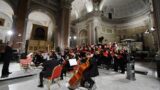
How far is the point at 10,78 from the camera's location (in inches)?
193

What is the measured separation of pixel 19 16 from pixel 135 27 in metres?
19.6

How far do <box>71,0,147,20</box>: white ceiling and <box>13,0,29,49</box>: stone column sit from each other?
10223mm

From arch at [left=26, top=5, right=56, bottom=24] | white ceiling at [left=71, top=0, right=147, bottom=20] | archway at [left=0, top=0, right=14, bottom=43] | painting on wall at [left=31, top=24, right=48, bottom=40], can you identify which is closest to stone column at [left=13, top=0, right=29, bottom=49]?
arch at [left=26, top=5, right=56, bottom=24]

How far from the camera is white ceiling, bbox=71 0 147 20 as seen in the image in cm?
1985

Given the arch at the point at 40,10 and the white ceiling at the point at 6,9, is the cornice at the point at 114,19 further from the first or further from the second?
the white ceiling at the point at 6,9

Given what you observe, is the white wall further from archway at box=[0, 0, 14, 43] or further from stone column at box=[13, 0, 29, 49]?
stone column at box=[13, 0, 29, 49]

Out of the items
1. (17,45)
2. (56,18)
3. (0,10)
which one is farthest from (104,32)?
(0,10)

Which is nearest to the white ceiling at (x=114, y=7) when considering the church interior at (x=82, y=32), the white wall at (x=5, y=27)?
the church interior at (x=82, y=32)

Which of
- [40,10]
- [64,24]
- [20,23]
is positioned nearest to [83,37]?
[64,24]

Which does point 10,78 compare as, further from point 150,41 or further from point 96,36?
point 150,41

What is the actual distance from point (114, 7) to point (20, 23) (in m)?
19.1

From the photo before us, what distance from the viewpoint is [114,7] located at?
76.5ft

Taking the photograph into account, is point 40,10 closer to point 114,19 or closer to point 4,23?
point 4,23

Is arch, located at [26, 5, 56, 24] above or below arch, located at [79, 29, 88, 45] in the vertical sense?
above
